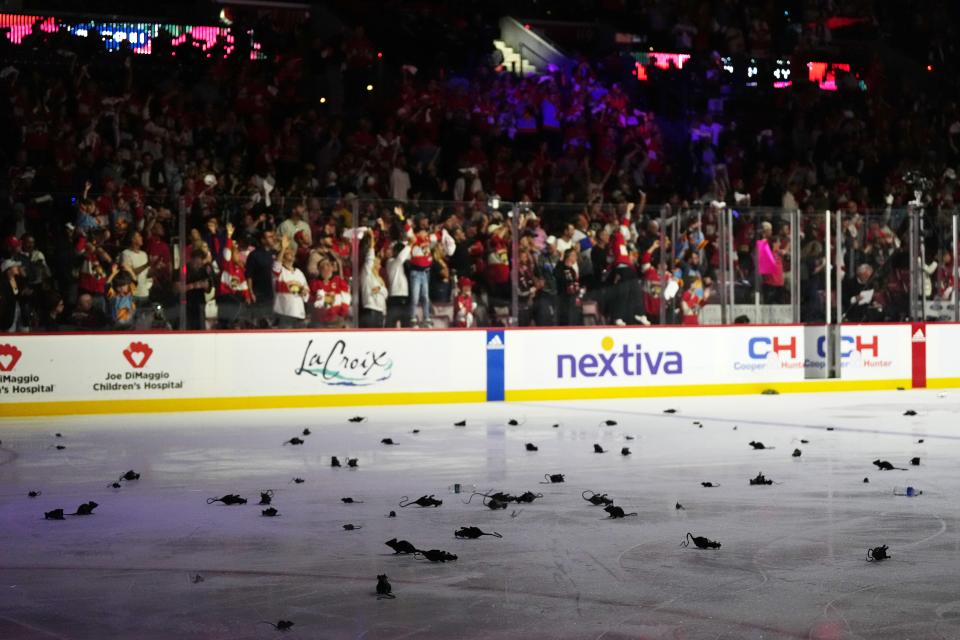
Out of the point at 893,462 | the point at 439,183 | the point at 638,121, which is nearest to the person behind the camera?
the point at 893,462

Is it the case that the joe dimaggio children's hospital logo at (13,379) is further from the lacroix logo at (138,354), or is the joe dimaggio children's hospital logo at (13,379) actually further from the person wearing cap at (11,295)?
the lacroix logo at (138,354)

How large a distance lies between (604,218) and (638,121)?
7.46m

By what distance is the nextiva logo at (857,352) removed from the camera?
20.7m

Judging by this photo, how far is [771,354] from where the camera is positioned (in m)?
20.4

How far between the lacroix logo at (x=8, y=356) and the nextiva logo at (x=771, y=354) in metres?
9.66

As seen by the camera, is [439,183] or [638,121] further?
[638,121]

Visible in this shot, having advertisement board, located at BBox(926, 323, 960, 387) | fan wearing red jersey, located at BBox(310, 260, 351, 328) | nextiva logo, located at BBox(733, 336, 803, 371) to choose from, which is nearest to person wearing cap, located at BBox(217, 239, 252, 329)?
fan wearing red jersey, located at BBox(310, 260, 351, 328)

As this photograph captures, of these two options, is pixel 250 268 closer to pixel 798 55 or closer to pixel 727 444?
pixel 727 444

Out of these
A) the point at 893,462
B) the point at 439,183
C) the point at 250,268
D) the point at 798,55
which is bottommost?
the point at 893,462

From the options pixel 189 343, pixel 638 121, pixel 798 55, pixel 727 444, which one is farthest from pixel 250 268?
pixel 798 55

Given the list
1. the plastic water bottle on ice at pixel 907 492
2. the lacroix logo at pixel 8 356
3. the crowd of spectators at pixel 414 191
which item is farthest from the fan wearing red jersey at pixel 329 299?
the plastic water bottle on ice at pixel 907 492

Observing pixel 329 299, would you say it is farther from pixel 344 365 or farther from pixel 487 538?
pixel 487 538

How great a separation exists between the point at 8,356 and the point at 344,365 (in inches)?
160

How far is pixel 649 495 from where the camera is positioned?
32.3ft
